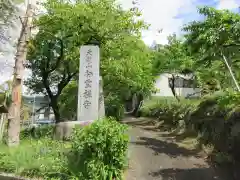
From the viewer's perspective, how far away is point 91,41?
1280 centimetres

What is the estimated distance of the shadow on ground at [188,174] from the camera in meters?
7.60

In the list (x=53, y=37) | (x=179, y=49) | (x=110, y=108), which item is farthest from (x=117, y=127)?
(x=179, y=49)

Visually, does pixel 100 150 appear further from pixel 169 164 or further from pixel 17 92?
pixel 17 92

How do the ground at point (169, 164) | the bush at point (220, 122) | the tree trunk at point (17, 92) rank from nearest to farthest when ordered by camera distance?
1. the ground at point (169, 164)
2. the bush at point (220, 122)
3. the tree trunk at point (17, 92)

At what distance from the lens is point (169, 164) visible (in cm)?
866

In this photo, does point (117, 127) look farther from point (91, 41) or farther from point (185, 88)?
point (185, 88)

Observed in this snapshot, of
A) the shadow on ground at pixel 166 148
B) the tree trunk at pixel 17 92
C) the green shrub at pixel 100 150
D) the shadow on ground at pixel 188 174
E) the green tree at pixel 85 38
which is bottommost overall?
the shadow on ground at pixel 188 174

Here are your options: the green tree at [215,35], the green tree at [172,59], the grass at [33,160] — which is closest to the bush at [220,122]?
the green tree at [215,35]

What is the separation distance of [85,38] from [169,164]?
7.41 meters

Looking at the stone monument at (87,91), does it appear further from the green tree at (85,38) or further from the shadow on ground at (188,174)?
the shadow on ground at (188,174)

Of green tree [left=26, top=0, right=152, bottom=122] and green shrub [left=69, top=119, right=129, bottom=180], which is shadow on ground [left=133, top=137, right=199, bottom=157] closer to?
green shrub [left=69, top=119, right=129, bottom=180]

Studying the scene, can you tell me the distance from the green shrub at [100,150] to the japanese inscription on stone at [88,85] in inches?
83.3

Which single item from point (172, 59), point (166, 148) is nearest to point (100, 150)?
point (166, 148)

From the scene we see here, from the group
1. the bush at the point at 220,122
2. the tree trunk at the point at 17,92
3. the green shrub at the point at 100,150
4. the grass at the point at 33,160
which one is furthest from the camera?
the tree trunk at the point at 17,92
